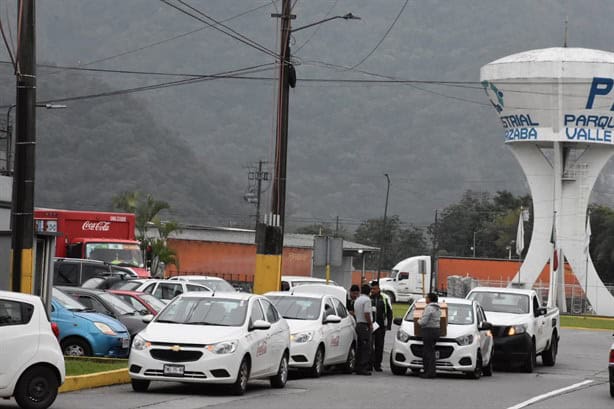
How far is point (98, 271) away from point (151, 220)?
46.7 metres

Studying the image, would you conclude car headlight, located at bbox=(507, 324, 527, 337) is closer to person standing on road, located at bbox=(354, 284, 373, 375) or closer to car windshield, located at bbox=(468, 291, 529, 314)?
car windshield, located at bbox=(468, 291, 529, 314)

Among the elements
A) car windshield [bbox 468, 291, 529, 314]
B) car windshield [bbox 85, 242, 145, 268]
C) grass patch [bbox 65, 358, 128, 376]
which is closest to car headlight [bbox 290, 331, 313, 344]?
grass patch [bbox 65, 358, 128, 376]

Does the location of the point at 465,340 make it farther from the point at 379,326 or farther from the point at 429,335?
the point at 379,326

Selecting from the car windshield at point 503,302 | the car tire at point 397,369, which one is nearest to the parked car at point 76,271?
the car windshield at point 503,302

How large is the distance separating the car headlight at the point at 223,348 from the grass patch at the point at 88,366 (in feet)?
8.79

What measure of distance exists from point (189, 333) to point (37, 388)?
11.9 feet

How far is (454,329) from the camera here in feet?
82.0

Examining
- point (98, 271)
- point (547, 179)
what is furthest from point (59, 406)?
point (547, 179)

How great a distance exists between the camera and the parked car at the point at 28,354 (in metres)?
15.0

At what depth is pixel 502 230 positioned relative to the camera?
156m

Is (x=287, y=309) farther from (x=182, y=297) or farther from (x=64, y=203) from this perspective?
(x=64, y=203)

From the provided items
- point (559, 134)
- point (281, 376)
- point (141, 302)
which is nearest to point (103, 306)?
point (141, 302)

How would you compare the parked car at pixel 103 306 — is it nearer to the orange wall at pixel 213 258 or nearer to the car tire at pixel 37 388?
the car tire at pixel 37 388

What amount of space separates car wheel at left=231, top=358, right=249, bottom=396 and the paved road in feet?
0.57
